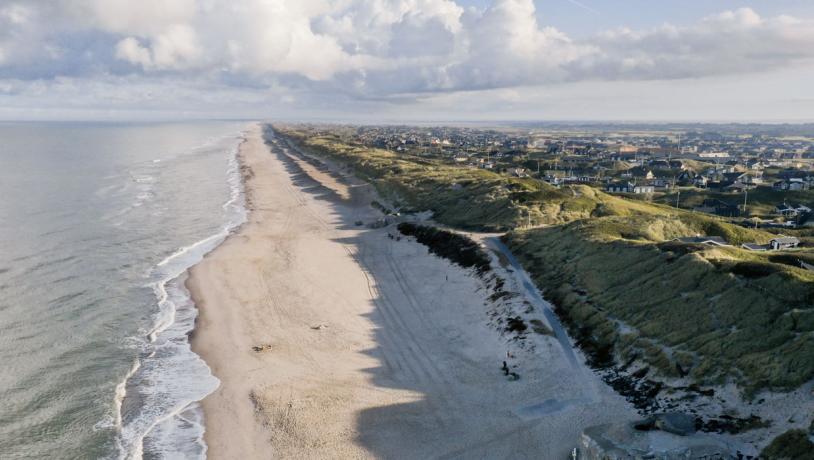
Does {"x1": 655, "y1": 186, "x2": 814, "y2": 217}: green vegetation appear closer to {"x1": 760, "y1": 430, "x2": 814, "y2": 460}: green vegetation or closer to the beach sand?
the beach sand

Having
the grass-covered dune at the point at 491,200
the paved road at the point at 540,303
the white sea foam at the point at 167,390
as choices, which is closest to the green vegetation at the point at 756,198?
the grass-covered dune at the point at 491,200

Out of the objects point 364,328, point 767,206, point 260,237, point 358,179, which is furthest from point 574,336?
point 358,179

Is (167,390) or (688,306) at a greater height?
(688,306)

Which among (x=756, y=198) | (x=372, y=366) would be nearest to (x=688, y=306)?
(x=372, y=366)

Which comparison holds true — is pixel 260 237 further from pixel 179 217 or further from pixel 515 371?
pixel 515 371

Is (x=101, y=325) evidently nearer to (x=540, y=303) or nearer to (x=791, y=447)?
(x=540, y=303)
